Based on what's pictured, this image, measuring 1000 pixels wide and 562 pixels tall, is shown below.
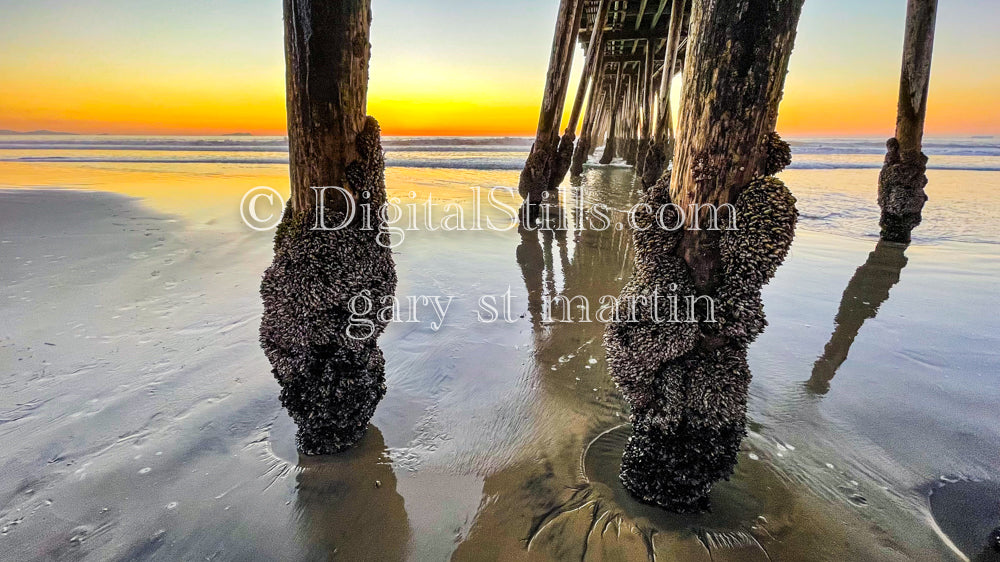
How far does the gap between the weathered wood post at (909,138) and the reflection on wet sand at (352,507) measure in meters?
7.05

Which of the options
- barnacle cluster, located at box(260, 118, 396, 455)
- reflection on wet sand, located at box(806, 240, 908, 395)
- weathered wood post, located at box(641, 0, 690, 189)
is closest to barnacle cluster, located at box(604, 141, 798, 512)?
barnacle cluster, located at box(260, 118, 396, 455)

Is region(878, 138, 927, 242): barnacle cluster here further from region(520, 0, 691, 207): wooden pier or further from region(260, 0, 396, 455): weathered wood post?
region(260, 0, 396, 455): weathered wood post

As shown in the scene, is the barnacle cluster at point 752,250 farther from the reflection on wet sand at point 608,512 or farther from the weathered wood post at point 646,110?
the weathered wood post at point 646,110

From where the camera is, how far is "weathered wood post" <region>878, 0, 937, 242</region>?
5242 millimetres

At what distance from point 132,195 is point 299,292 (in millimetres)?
10355

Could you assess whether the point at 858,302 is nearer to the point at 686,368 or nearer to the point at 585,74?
the point at 686,368

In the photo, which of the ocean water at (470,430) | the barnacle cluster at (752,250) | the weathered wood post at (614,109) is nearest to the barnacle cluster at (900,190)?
the ocean water at (470,430)

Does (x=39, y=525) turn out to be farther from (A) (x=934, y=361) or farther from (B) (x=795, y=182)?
(B) (x=795, y=182)

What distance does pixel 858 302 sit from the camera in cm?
412

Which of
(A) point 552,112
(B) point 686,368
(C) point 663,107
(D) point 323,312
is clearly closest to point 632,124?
(C) point 663,107

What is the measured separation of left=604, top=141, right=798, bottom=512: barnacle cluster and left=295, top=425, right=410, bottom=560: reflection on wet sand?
104 centimetres

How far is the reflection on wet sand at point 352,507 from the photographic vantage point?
1693mm

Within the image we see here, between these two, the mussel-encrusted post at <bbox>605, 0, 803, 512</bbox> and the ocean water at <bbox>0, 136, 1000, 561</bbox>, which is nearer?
the mussel-encrusted post at <bbox>605, 0, 803, 512</bbox>

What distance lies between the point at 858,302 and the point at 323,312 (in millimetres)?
4620
